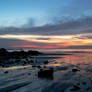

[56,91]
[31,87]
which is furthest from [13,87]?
[56,91]

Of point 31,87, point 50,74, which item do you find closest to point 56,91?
point 31,87

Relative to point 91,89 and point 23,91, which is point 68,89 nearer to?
point 91,89

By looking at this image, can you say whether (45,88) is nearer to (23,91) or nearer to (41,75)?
(23,91)

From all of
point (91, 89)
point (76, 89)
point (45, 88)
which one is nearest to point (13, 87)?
point (45, 88)

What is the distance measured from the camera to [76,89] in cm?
1345

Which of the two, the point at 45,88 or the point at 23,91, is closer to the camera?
the point at 23,91

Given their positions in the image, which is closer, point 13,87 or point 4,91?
point 4,91

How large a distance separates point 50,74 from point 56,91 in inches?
270

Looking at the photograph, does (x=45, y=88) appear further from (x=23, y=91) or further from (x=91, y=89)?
(x=91, y=89)

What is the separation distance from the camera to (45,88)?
14.2 m

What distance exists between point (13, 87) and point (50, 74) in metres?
7.70

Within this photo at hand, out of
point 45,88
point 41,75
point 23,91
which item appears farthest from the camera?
point 41,75

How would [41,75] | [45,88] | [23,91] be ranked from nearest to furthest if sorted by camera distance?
1. [23,91]
2. [45,88]
3. [41,75]

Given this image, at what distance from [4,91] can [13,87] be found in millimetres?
1348
